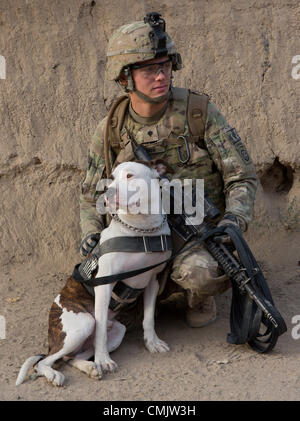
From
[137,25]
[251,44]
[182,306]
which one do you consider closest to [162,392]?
[182,306]

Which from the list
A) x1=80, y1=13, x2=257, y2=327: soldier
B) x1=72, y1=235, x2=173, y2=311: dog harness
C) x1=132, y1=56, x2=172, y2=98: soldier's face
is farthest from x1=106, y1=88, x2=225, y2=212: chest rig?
x1=72, y1=235, x2=173, y2=311: dog harness

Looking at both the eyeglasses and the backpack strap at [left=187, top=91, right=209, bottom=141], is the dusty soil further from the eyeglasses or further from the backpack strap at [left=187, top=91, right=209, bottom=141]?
the eyeglasses

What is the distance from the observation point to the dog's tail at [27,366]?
4023 millimetres

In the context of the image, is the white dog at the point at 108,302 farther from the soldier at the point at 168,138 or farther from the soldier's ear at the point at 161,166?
the soldier's ear at the point at 161,166

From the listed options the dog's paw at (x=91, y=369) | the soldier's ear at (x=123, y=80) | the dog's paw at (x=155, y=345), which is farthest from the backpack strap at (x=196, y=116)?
the dog's paw at (x=91, y=369)

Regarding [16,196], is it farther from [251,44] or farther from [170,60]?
[251,44]

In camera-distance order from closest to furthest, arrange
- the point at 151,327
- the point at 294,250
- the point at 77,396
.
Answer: the point at 77,396 < the point at 151,327 < the point at 294,250

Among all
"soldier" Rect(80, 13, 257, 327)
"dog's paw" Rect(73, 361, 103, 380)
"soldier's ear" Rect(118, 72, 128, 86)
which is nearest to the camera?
"dog's paw" Rect(73, 361, 103, 380)

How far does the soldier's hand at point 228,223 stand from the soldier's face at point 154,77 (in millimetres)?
932

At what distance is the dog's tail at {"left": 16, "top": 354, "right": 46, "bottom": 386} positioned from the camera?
4023 millimetres

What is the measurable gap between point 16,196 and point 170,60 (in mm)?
2078

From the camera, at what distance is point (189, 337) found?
4613 mm

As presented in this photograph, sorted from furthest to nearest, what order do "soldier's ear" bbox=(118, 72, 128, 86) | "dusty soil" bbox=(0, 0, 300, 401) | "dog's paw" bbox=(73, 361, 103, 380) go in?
1. "dusty soil" bbox=(0, 0, 300, 401)
2. "soldier's ear" bbox=(118, 72, 128, 86)
3. "dog's paw" bbox=(73, 361, 103, 380)

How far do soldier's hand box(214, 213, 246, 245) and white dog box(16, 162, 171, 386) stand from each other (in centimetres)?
33
